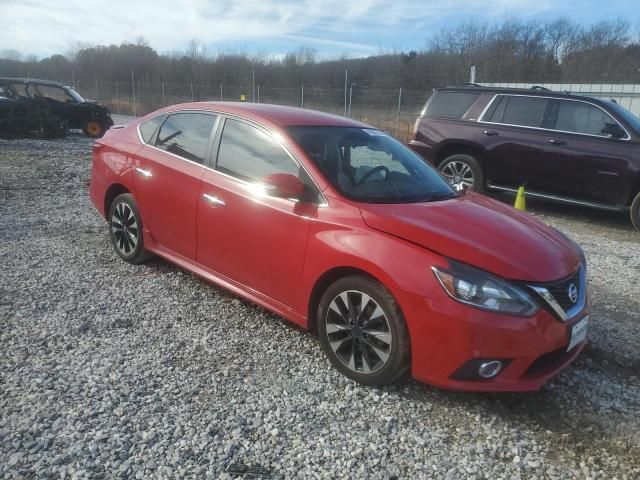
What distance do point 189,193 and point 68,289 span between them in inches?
57.0

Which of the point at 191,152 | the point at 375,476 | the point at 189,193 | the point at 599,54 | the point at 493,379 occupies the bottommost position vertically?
the point at 375,476

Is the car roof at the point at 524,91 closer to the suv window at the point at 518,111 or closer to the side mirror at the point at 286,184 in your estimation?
the suv window at the point at 518,111

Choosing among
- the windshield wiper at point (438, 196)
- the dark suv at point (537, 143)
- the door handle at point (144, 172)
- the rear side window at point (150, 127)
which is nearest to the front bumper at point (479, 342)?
the windshield wiper at point (438, 196)

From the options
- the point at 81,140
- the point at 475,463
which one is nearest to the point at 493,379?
the point at 475,463

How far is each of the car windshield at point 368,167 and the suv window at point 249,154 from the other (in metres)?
0.17

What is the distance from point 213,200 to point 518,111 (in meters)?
6.13

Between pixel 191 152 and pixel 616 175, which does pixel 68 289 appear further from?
pixel 616 175

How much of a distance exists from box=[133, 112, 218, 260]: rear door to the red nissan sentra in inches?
0.6

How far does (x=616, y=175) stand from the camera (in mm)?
7344

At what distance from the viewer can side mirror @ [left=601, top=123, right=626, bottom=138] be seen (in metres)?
7.38

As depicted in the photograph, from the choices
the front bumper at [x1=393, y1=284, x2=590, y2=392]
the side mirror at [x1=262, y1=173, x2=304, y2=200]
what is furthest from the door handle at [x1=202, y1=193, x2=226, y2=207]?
the front bumper at [x1=393, y1=284, x2=590, y2=392]

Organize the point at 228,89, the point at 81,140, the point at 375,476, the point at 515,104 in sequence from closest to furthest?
the point at 375,476
the point at 515,104
the point at 81,140
the point at 228,89

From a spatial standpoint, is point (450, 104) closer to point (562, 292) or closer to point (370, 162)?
point (370, 162)

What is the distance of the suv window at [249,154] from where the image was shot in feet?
12.1
